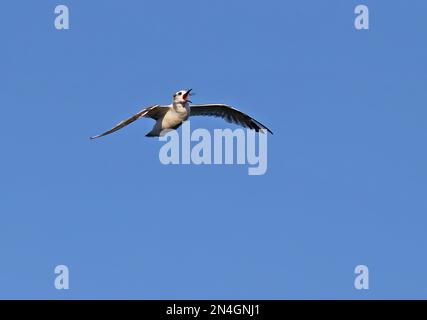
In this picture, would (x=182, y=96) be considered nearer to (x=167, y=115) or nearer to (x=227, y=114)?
(x=167, y=115)

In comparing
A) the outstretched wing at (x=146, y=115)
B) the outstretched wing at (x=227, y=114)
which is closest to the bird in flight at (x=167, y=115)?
the outstretched wing at (x=146, y=115)

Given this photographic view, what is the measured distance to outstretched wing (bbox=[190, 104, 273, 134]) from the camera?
127ft

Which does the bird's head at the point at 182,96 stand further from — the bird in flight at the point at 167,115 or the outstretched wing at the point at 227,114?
the outstretched wing at the point at 227,114

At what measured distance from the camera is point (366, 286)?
117 feet

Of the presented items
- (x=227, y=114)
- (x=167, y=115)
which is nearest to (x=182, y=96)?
(x=167, y=115)

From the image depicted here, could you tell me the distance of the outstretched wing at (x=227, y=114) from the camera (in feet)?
127

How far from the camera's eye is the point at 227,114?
39.1 m

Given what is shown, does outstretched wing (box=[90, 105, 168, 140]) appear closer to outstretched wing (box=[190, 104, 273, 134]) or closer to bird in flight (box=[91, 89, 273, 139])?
bird in flight (box=[91, 89, 273, 139])

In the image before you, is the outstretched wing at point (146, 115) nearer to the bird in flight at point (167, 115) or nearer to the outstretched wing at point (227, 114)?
the bird in flight at point (167, 115)

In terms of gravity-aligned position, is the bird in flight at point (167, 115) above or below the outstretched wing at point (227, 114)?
below

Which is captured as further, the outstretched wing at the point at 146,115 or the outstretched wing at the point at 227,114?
the outstretched wing at the point at 227,114
